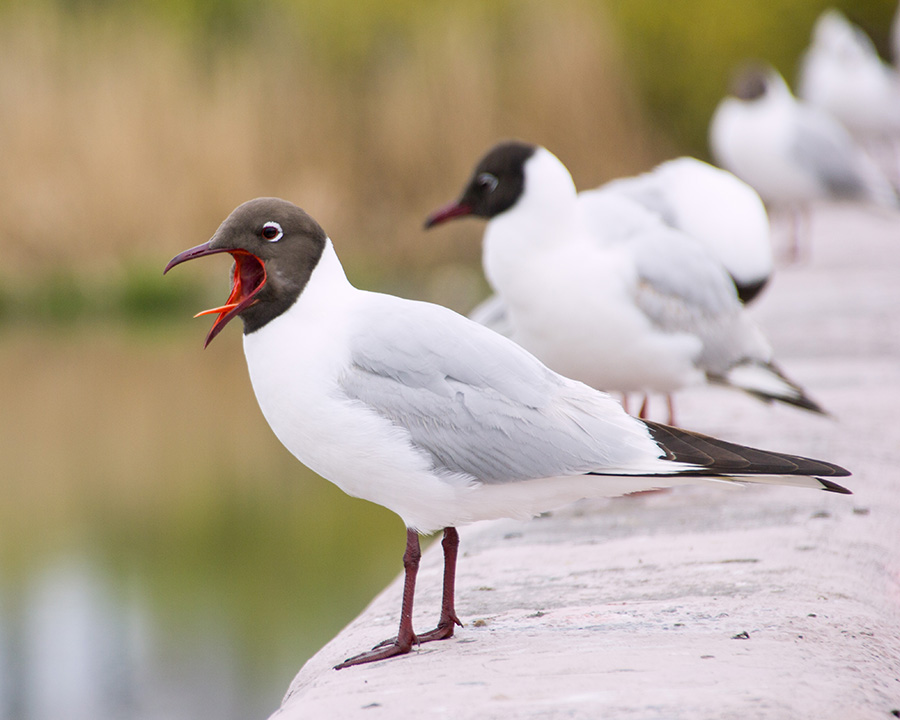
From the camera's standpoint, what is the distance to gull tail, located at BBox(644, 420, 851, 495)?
176 centimetres

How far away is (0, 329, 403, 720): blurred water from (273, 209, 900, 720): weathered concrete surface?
0.98 m

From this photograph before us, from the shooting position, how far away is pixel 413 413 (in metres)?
1.76

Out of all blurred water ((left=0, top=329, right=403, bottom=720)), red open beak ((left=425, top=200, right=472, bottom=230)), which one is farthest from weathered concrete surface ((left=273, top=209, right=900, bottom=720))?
blurred water ((left=0, top=329, right=403, bottom=720))

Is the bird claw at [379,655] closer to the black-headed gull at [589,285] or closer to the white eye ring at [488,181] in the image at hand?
the black-headed gull at [589,285]

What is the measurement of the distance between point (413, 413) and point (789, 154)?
4363 millimetres

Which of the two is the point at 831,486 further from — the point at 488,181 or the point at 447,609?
the point at 488,181

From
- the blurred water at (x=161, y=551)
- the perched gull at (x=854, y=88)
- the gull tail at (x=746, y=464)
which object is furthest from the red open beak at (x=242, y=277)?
the perched gull at (x=854, y=88)

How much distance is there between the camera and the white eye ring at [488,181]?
2717mm

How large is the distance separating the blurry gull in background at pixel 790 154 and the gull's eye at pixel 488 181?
3331 mm

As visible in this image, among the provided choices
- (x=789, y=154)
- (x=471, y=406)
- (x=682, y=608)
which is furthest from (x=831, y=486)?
(x=789, y=154)

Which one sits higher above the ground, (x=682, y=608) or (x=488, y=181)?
(x=488, y=181)

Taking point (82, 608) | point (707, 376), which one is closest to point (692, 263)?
point (707, 376)

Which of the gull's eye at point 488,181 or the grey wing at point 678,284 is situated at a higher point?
the gull's eye at point 488,181

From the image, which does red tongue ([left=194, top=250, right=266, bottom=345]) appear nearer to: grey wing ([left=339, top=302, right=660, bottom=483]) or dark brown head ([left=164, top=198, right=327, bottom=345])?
dark brown head ([left=164, top=198, right=327, bottom=345])
